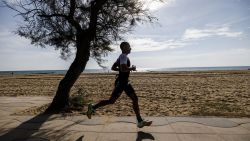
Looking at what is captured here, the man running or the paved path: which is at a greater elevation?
the man running

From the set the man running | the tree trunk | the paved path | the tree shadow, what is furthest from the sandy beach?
the man running

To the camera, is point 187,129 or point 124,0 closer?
point 187,129

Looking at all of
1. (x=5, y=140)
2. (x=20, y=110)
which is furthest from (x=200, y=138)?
(x=20, y=110)

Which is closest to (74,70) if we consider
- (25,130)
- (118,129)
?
(25,130)

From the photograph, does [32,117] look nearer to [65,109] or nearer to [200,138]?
[65,109]

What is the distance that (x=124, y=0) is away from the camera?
8812 mm

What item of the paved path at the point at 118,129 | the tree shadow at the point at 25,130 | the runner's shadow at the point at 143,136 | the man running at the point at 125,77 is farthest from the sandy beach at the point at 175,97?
the runner's shadow at the point at 143,136

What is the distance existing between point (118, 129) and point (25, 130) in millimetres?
2102

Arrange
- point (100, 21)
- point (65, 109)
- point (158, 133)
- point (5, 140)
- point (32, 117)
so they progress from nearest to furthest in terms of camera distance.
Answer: point (5, 140) → point (158, 133) → point (32, 117) → point (65, 109) → point (100, 21)

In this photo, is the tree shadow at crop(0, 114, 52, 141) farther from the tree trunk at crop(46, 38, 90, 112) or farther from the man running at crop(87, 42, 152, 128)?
A: the man running at crop(87, 42, 152, 128)

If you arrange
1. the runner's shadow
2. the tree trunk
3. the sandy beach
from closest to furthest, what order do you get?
the runner's shadow < the sandy beach < the tree trunk

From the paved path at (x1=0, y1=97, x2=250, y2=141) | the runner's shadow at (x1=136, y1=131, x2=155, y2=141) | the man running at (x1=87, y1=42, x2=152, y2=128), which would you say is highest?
the man running at (x1=87, y1=42, x2=152, y2=128)

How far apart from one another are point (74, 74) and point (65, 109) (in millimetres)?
1241

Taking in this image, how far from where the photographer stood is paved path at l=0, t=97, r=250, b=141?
5.29 meters
